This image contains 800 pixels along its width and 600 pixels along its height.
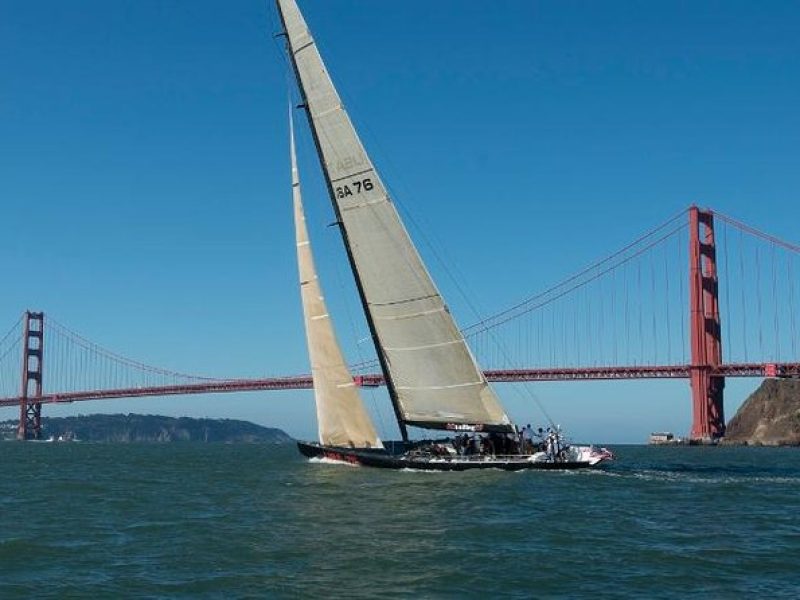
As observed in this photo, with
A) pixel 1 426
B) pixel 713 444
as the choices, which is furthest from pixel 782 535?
pixel 1 426

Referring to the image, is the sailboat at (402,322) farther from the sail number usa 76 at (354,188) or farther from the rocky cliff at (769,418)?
the rocky cliff at (769,418)

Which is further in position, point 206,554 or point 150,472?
point 150,472

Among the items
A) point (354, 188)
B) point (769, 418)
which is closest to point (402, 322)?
point (354, 188)

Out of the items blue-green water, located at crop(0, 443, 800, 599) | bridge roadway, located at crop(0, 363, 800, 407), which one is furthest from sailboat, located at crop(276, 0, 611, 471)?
bridge roadway, located at crop(0, 363, 800, 407)

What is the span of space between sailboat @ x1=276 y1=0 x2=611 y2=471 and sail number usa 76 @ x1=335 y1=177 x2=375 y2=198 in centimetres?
2

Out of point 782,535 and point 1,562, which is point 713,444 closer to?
point 782,535

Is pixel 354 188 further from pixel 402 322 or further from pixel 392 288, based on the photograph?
pixel 402 322

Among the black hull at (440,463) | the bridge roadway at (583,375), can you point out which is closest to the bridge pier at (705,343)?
the bridge roadway at (583,375)

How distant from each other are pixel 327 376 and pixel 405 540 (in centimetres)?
1445

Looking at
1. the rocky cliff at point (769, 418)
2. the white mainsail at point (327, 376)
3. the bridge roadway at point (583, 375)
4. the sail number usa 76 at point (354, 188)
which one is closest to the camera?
the sail number usa 76 at point (354, 188)

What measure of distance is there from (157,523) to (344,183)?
11.4 metres

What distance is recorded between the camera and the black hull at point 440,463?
2409 centimetres

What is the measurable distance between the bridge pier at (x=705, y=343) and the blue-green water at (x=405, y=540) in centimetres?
4499

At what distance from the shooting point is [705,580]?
10.3m
